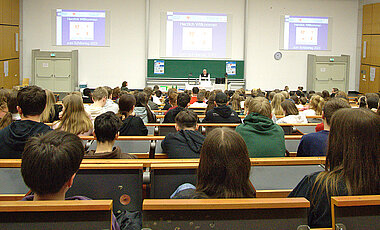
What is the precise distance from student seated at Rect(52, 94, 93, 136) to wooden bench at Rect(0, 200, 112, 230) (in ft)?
7.79

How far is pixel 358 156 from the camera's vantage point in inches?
62.2

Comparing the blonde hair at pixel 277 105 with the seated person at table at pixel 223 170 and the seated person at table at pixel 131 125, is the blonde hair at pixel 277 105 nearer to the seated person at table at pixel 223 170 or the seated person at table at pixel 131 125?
the seated person at table at pixel 131 125

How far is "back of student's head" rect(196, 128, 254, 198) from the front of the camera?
159 centimetres

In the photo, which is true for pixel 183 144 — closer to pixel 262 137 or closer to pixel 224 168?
pixel 262 137

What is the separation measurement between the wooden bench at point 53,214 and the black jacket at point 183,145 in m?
1.60

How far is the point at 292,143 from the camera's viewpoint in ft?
12.3

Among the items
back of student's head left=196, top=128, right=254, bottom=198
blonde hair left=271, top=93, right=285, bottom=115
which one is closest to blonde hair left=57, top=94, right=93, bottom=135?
back of student's head left=196, top=128, right=254, bottom=198

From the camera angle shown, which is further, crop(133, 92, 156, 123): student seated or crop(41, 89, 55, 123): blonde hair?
crop(133, 92, 156, 123): student seated

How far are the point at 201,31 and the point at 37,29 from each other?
6.21 meters

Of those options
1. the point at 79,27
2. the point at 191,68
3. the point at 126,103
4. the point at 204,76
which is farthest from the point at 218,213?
the point at 79,27

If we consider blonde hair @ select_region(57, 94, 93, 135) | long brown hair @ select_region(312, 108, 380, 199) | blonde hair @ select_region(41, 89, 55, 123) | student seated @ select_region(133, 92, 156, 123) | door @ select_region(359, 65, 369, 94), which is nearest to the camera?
long brown hair @ select_region(312, 108, 380, 199)

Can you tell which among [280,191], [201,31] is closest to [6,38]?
[201,31]

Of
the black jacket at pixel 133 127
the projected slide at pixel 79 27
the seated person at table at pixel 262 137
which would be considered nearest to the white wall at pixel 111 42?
the projected slide at pixel 79 27

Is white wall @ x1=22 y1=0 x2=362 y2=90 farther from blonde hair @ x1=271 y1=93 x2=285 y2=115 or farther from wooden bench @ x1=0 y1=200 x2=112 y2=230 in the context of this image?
wooden bench @ x1=0 y1=200 x2=112 y2=230
